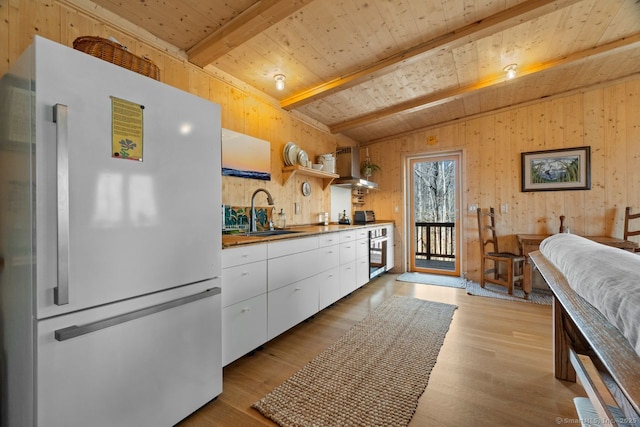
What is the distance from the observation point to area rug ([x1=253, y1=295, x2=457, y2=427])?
1.51 m

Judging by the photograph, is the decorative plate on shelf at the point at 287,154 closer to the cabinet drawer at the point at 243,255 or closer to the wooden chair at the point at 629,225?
the cabinet drawer at the point at 243,255

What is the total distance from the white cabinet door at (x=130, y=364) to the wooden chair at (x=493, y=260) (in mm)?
3652

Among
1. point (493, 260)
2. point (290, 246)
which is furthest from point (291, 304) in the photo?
point (493, 260)

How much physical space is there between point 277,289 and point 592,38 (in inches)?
149

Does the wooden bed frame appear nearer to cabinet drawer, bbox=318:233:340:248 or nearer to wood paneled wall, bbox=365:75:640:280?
cabinet drawer, bbox=318:233:340:248

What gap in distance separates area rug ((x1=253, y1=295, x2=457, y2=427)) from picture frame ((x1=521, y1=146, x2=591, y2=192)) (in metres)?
2.67

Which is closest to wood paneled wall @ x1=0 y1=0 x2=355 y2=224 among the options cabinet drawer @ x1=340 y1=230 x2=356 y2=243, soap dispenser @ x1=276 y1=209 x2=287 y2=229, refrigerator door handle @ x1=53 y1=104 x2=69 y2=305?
soap dispenser @ x1=276 y1=209 x2=287 y2=229

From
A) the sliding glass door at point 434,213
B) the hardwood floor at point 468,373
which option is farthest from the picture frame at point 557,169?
the hardwood floor at point 468,373

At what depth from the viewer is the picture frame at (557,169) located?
3703mm

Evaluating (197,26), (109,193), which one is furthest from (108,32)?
(109,193)

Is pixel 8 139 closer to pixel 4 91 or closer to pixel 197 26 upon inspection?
pixel 4 91

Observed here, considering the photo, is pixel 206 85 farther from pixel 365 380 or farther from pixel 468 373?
pixel 468 373

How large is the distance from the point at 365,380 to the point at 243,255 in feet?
3.74

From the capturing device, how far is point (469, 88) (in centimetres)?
341
